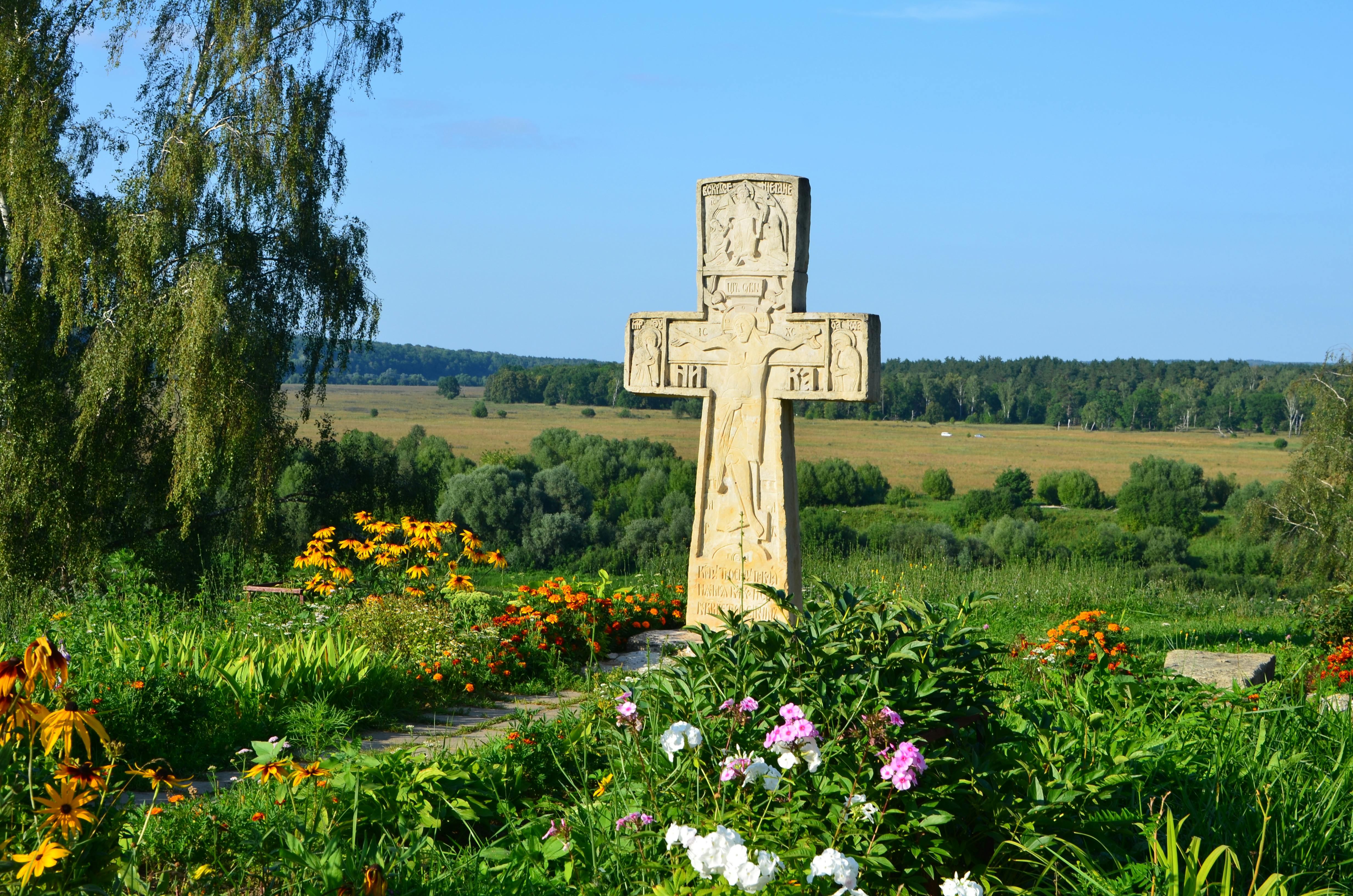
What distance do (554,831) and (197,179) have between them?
12.3 metres

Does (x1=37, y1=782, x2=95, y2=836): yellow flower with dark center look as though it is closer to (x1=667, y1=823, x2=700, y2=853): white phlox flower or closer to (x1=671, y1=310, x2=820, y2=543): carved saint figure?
(x1=667, y1=823, x2=700, y2=853): white phlox flower

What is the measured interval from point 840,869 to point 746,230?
474 centimetres

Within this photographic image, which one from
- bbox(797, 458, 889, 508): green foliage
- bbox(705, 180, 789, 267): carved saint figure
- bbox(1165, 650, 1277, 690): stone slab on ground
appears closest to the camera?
bbox(1165, 650, 1277, 690): stone slab on ground

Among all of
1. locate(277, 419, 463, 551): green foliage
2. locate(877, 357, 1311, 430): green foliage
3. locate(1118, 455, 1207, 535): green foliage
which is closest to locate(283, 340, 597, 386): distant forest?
locate(877, 357, 1311, 430): green foliage

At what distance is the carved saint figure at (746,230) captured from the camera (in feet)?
21.0

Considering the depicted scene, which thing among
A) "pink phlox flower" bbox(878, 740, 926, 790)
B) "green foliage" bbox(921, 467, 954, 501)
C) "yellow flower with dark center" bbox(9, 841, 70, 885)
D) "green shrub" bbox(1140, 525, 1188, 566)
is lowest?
"green shrub" bbox(1140, 525, 1188, 566)

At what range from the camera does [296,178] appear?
14.0 meters

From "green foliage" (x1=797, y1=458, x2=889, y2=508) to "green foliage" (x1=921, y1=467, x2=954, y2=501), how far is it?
2.27 metres

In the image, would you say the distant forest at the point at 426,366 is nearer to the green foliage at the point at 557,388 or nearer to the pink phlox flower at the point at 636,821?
the green foliage at the point at 557,388

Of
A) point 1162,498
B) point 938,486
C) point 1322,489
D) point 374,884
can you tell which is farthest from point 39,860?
point 938,486

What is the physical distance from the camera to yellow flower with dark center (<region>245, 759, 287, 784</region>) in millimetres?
3562

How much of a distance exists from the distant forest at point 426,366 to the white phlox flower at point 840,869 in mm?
79914

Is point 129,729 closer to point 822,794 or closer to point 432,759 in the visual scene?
point 432,759

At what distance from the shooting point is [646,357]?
6.89 metres
